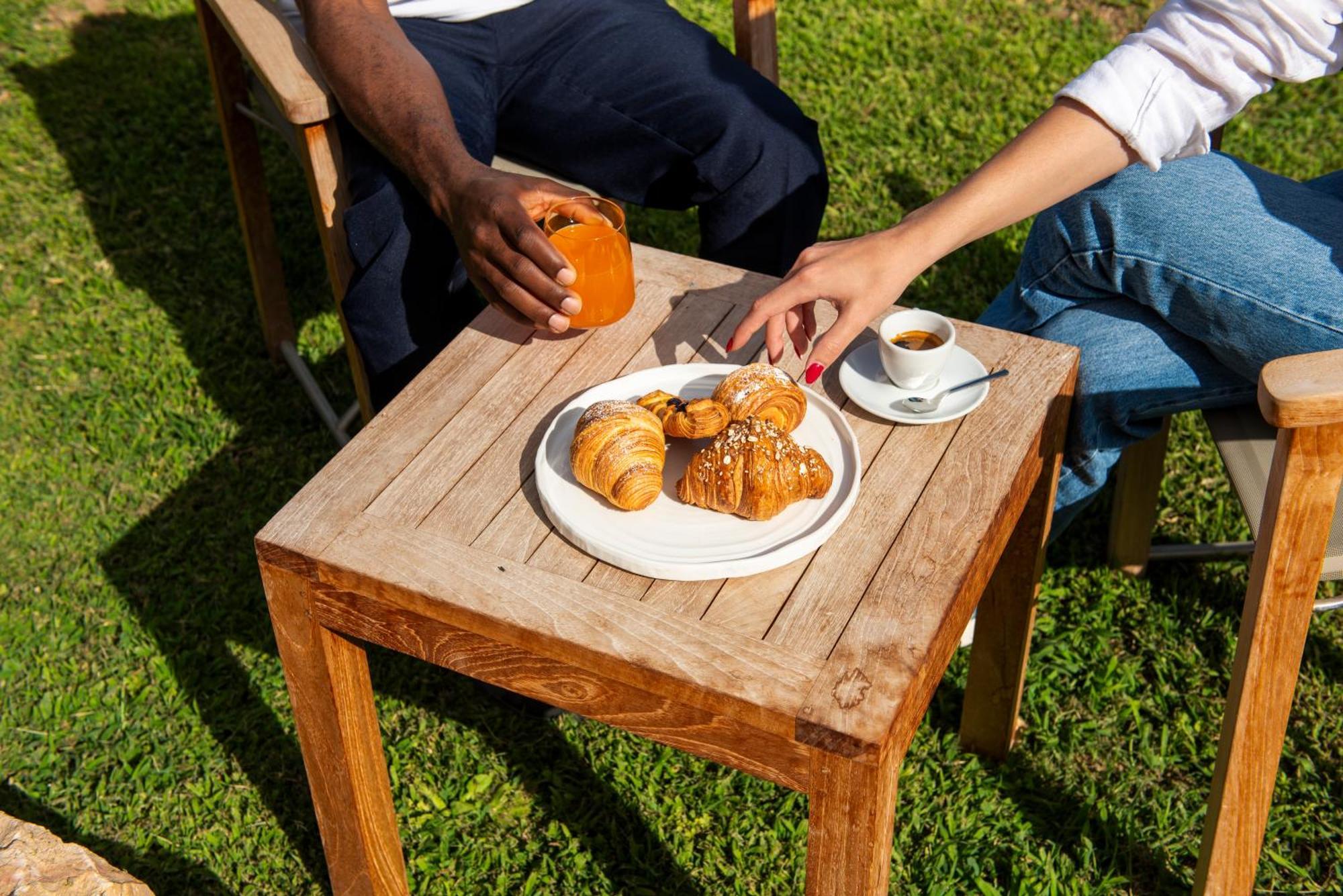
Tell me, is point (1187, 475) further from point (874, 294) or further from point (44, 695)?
point (44, 695)

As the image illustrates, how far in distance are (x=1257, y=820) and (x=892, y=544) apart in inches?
27.7

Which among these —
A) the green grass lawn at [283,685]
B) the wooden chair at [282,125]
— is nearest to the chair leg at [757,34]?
the wooden chair at [282,125]

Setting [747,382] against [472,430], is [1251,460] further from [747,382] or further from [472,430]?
[472,430]

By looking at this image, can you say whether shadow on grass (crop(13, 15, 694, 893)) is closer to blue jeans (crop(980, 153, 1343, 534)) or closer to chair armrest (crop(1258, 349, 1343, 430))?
blue jeans (crop(980, 153, 1343, 534))

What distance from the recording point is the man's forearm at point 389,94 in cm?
196

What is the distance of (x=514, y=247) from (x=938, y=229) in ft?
1.88

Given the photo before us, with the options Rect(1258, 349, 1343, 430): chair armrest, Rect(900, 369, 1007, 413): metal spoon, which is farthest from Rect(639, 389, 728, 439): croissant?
Rect(1258, 349, 1343, 430): chair armrest

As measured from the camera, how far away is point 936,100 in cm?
381

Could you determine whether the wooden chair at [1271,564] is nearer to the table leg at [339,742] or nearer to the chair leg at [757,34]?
the table leg at [339,742]

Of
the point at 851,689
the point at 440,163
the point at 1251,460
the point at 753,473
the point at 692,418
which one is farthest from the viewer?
the point at 440,163

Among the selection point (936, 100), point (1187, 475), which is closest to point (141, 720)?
point (1187, 475)

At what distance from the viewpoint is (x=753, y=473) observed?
4.53 ft

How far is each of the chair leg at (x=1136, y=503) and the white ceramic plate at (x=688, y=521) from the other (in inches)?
36.7

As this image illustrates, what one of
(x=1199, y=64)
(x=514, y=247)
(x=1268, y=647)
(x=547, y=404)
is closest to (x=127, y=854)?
(x=547, y=404)
